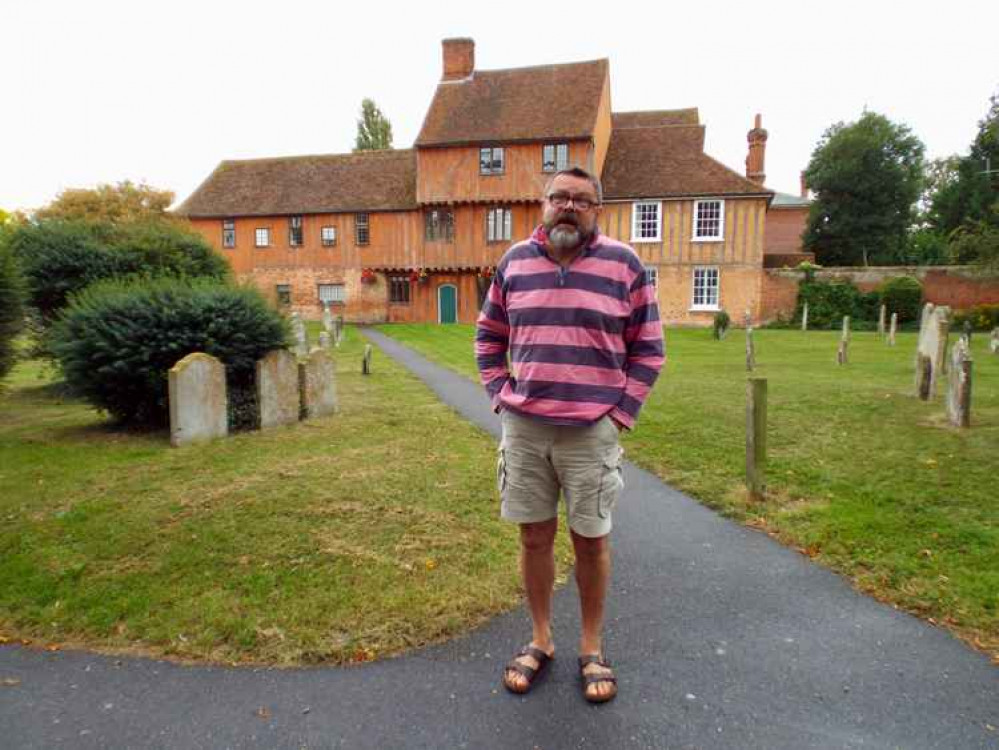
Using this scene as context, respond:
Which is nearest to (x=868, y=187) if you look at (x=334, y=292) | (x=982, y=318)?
(x=982, y=318)

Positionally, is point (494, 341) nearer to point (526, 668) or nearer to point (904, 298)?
point (526, 668)

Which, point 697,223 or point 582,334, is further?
point 697,223

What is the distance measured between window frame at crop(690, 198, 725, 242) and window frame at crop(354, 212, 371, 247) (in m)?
17.0

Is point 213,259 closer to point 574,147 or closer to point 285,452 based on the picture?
point 285,452

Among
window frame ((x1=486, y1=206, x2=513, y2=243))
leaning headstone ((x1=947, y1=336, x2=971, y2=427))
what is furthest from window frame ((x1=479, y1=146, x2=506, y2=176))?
leaning headstone ((x1=947, y1=336, x2=971, y2=427))

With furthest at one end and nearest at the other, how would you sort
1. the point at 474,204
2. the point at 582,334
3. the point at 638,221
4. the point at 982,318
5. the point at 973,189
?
the point at 973,189 → the point at 474,204 → the point at 638,221 → the point at 982,318 → the point at 582,334

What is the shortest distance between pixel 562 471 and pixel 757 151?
1695 inches

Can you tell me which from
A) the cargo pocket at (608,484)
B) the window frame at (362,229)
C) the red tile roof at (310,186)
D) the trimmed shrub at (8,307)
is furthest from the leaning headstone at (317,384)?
the window frame at (362,229)

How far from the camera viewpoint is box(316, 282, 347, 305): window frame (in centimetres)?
3550

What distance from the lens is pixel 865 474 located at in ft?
→ 20.3

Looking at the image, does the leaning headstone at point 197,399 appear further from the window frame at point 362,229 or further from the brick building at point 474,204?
the window frame at point 362,229

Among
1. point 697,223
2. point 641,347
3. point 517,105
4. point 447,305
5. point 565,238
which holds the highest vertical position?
point 517,105

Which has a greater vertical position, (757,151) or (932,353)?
(757,151)

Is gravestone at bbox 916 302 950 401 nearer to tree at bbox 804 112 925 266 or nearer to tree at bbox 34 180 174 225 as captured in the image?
tree at bbox 804 112 925 266
